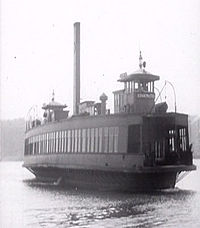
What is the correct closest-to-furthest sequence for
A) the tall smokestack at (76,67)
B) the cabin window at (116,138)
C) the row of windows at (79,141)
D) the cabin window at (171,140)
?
the cabin window at (116,138), the row of windows at (79,141), the cabin window at (171,140), the tall smokestack at (76,67)

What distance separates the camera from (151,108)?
23594mm

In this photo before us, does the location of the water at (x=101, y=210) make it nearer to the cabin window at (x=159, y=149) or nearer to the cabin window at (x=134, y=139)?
the cabin window at (x=159, y=149)

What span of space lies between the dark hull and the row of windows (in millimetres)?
1107

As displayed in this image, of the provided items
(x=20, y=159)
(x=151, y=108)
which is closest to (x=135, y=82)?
(x=151, y=108)

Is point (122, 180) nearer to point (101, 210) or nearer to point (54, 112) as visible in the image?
point (101, 210)

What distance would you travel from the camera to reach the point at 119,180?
848 inches

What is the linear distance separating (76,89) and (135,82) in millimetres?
10245

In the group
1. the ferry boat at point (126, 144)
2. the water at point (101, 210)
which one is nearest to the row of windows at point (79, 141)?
the ferry boat at point (126, 144)

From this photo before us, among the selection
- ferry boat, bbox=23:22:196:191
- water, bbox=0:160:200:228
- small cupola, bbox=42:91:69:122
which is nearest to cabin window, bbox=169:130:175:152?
ferry boat, bbox=23:22:196:191

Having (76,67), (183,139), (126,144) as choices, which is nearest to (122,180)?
(126,144)

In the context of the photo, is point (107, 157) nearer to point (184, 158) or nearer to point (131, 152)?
point (131, 152)

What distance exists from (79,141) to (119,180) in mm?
4039

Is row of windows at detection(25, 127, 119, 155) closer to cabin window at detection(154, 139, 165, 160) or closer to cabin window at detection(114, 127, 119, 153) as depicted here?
cabin window at detection(114, 127, 119, 153)

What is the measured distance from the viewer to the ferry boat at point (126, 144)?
21.0 meters
